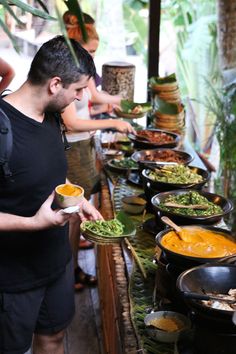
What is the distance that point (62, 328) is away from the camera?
2229 millimetres

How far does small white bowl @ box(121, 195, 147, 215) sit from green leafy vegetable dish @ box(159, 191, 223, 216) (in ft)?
1.09

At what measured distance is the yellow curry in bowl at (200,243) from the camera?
1768mm

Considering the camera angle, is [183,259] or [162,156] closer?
[183,259]

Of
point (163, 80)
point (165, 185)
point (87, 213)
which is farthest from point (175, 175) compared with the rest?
point (163, 80)

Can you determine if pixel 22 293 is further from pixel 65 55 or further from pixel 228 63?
pixel 228 63

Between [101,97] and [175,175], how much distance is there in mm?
1470

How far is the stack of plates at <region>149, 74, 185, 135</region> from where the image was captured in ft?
12.9

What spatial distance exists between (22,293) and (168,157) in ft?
4.61

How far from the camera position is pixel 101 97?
3.93m

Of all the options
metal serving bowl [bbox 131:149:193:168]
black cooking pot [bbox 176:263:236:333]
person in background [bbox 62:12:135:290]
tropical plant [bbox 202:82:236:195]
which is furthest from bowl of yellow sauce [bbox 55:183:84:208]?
tropical plant [bbox 202:82:236:195]

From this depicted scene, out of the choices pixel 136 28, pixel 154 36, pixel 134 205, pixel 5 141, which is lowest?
A: pixel 134 205

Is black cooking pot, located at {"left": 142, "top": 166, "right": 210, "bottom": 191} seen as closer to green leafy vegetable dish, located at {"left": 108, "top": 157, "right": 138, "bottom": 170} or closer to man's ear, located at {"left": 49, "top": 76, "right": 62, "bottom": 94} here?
green leafy vegetable dish, located at {"left": 108, "top": 157, "right": 138, "bottom": 170}

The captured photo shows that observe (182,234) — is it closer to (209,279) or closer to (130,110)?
(209,279)

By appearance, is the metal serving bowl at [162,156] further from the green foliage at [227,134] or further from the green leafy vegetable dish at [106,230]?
the green foliage at [227,134]
